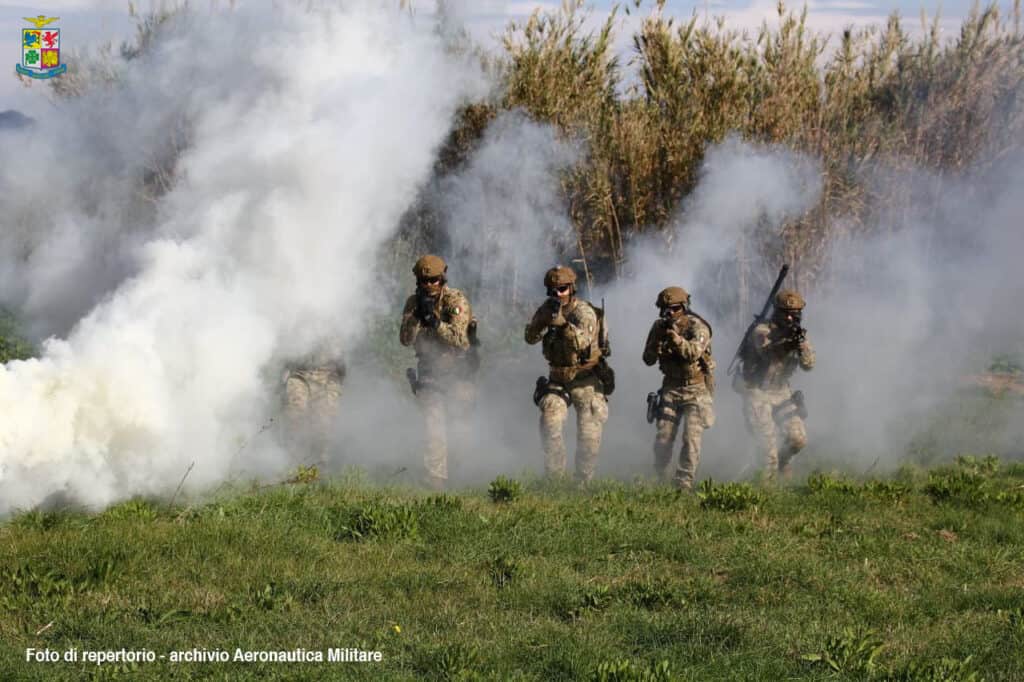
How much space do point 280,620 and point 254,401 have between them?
4251 millimetres

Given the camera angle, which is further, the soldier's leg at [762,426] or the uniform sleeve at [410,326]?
the soldier's leg at [762,426]

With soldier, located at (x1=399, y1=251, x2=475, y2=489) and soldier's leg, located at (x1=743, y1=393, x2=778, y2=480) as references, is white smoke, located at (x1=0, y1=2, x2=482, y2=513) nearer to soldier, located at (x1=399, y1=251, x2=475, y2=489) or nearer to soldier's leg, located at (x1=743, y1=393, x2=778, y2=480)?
soldier, located at (x1=399, y1=251, x2=475, y2=489)

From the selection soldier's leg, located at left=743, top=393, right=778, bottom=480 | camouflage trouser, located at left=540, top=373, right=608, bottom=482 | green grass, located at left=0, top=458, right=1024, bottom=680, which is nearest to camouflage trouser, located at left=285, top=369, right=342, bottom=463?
green grass, located at left=0, top=458, right=1024, bottom=680

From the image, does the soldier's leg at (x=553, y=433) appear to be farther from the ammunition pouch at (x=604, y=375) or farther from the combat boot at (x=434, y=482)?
the combat boot at (x=434, y=482)

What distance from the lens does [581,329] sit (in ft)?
35.3

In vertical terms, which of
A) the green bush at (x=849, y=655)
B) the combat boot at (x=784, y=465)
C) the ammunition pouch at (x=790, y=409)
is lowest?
the green bush at (x=849, y=655)

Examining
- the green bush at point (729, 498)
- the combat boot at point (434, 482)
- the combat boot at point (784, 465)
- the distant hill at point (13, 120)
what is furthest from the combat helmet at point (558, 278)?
the distant hill at point (13, 120)

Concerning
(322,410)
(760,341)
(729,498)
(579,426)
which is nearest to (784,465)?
(760,341)

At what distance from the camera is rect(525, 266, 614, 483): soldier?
35.4 ft

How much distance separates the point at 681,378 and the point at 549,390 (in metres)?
1.23

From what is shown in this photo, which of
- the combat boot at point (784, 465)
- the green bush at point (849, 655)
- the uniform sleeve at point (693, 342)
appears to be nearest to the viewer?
the green bush at point (849, 655)

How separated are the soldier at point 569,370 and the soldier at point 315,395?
1.97 metres

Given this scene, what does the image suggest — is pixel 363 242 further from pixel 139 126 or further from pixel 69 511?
pixel 139 126

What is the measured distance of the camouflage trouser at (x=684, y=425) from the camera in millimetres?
10586
